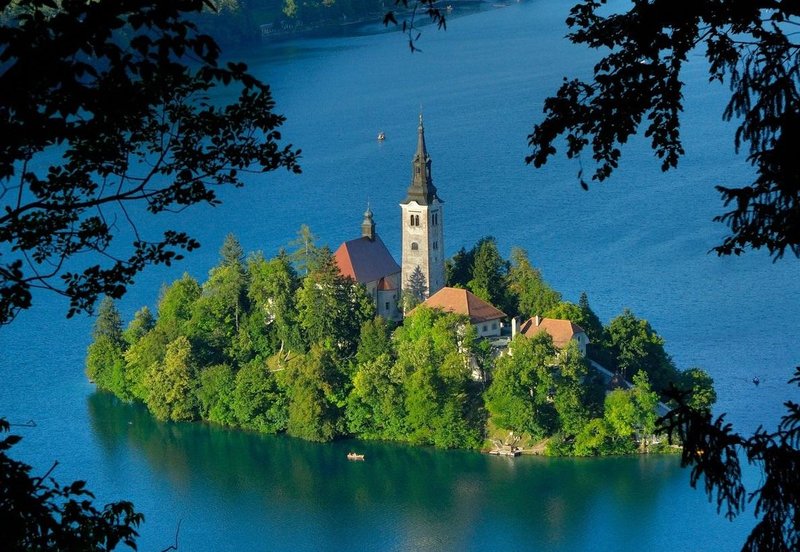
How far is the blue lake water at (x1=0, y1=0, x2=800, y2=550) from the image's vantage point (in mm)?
34625

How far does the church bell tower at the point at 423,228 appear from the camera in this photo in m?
40.8

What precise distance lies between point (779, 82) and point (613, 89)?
127cm

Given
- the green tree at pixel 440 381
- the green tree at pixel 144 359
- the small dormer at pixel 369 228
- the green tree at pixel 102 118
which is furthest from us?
the small dormer at pixel 369 228

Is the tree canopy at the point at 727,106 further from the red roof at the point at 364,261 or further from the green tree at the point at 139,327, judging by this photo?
the green tree at the point at 139,327

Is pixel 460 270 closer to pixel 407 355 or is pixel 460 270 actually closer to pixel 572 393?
pixel 407 355

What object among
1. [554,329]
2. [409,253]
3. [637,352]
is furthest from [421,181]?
[637,352]

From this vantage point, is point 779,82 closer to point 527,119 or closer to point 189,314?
point 189,314

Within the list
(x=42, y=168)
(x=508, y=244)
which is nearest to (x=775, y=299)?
(x=508, y=244)

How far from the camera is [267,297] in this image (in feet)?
134

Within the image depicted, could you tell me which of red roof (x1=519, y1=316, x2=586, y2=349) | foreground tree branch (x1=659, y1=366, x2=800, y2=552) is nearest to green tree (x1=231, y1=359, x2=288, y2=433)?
red roof (x1=519, y1=316, x2=586, y2=349)

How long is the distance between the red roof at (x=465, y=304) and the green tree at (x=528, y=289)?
0.85 metres

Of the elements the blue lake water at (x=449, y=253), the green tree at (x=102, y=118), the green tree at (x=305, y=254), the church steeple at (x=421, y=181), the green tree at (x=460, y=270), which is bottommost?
the blue lake water at (x=449, y=253)

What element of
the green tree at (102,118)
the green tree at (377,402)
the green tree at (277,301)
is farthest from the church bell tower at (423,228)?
the green tree at (102,118)

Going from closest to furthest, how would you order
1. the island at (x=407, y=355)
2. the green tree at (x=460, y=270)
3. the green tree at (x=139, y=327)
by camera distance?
the island at (x=407, y=355) → the green tree at (x=460, y=270) → the green tree at (x=139, y=327)
